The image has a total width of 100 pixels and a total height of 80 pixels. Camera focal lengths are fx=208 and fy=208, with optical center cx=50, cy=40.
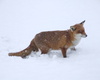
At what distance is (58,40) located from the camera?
25.5 ft

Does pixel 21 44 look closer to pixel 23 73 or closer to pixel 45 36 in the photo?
pixel 45 36

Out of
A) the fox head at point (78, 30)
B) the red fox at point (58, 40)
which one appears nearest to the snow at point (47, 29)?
the red fox at point (58, 40)

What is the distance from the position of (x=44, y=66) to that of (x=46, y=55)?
1001 millimetres

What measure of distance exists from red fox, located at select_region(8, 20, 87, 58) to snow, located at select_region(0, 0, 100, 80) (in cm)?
27

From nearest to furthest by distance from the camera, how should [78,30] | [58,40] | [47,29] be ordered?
[78,30]
[58,40]
[47,29]

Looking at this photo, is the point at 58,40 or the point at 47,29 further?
the point at 47,29

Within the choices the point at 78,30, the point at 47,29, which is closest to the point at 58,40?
the point at 78,30

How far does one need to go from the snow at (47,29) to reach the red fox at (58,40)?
0.90 feet

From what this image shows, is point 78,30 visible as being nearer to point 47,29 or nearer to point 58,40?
point 58,40

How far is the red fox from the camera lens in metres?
7.54

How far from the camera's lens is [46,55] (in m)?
7.55

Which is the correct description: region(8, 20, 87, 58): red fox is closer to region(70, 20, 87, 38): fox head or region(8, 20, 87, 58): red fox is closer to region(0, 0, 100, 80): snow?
region(70, 20, 87, 38): fox head

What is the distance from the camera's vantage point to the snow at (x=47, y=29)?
6156mm

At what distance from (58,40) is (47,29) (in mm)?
2797
